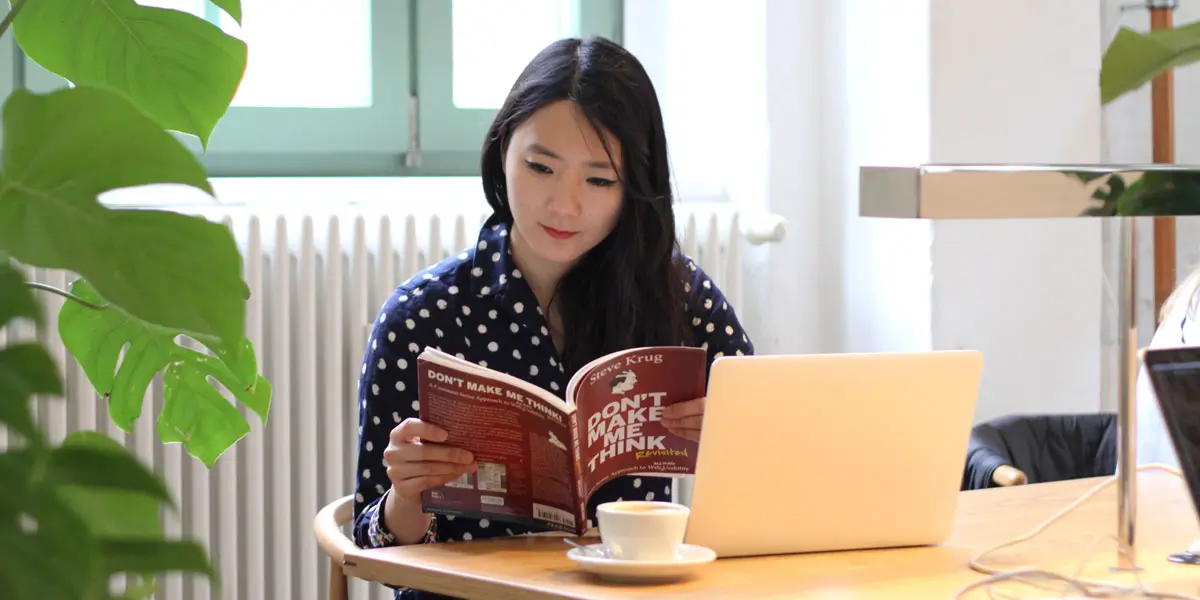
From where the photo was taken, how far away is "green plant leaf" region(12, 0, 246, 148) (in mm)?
763

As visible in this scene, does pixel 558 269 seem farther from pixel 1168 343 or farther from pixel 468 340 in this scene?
pixel 1168 343

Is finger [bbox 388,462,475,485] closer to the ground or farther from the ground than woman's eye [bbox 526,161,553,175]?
closer to the ground

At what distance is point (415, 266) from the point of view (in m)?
2.58

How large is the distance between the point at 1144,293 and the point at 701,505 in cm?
231

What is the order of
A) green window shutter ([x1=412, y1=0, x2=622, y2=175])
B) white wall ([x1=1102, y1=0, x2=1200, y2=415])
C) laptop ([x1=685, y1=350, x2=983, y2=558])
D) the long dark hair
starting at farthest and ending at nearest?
white wall ([x1=1102, y1=0, x2=1200, y2=415]) < green window shutter ([x1=412, y1=0, x2=622, y2=175]) < the long dark hair < laptop ([x1=685, y1=350, x2=983, y2=558])

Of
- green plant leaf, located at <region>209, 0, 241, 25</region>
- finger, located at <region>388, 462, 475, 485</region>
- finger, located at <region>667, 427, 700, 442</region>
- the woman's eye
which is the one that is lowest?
finger, located at <region>388, 462, 475, 485</region>

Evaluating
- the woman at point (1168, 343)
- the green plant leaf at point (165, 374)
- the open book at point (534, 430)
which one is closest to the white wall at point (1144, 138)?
the woman at point (1168, 343)

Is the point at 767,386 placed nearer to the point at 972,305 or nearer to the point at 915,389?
the point at 915,389

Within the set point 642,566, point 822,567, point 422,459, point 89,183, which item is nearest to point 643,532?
point 642,566

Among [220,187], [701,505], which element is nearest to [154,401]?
[220,187]

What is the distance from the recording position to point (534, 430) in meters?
1.30

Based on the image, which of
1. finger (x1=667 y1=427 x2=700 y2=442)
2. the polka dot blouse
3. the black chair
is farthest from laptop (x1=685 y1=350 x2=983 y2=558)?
the black chair

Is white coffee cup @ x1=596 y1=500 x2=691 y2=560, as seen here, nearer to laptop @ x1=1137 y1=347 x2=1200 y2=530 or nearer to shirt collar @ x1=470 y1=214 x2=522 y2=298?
laptop @ x1=1137 y1=347 x2=1200 y2=530

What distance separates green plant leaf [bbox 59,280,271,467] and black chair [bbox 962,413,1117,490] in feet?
5.12
